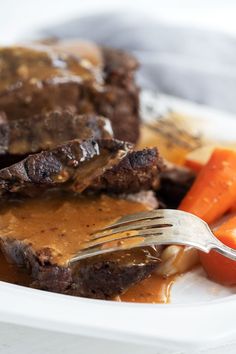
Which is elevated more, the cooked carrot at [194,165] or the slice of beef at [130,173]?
the slice of beef at [130,173]

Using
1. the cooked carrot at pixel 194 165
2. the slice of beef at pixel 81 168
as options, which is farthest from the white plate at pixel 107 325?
the cooked carrot at pixel 194 165

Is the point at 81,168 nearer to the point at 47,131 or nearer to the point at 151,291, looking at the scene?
the point at 47,131

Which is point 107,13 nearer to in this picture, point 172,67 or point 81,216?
point 172,67

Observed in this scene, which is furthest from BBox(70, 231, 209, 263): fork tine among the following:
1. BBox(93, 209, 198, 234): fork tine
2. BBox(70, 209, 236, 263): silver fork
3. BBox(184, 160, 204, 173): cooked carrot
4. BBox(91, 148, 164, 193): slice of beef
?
BBox(184, 160, 204, 173): cooked carrot

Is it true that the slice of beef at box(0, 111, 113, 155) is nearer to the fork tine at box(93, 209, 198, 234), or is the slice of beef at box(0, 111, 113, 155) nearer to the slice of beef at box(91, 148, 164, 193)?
the slice of beef at box(91, 148, 164, 193)

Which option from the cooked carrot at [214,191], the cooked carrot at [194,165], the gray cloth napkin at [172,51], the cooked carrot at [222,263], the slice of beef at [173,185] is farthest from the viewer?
the gray cloth napkin at [172,51]

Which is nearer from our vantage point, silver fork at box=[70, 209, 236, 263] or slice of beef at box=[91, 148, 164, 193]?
silver fork at box=[70, 209, 236, 263]

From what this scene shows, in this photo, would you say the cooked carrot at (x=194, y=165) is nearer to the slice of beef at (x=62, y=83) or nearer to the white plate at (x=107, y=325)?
the slice of beef at (x=62, y=83)
